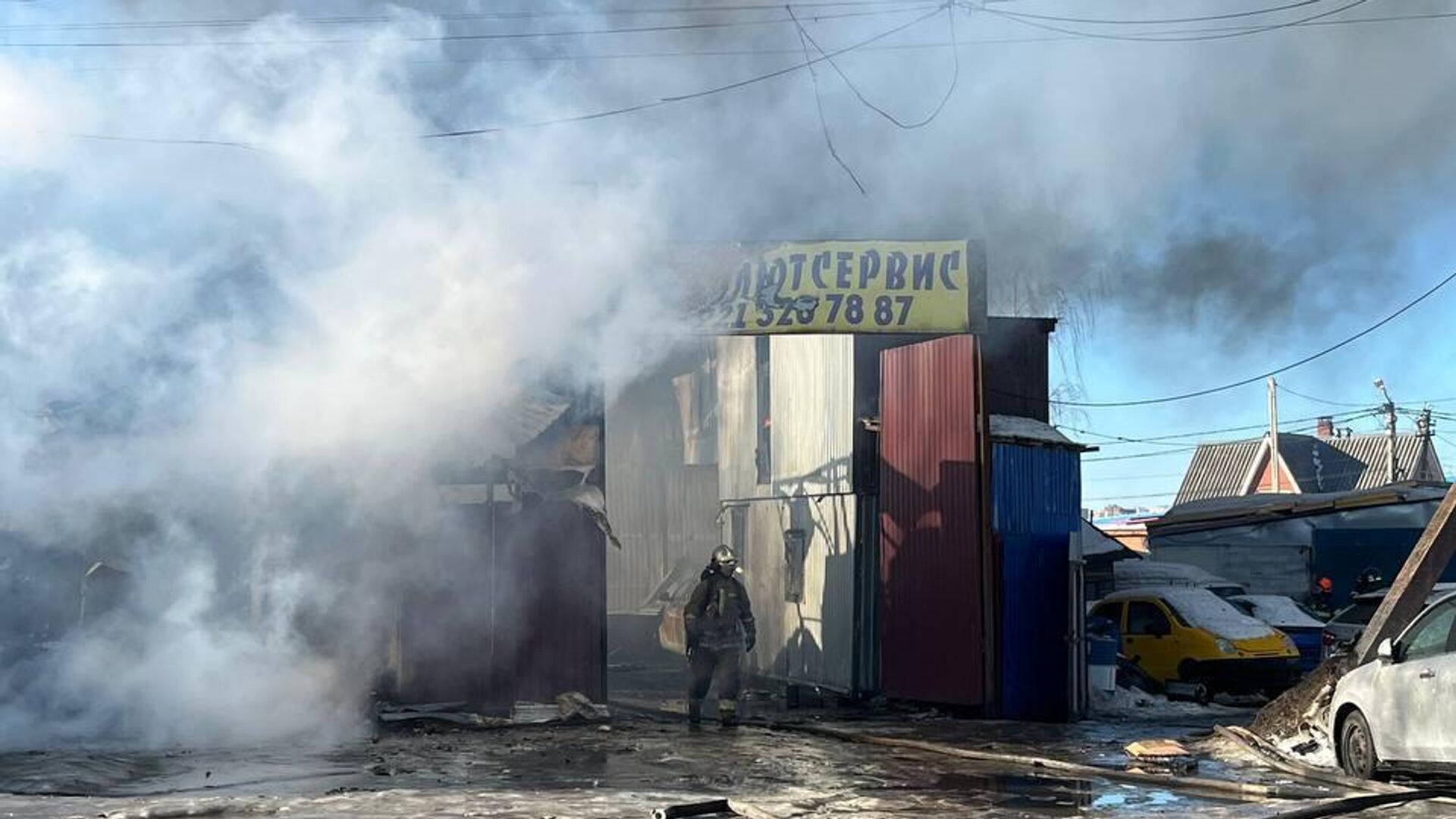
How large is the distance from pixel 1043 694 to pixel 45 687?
9119 millimetres

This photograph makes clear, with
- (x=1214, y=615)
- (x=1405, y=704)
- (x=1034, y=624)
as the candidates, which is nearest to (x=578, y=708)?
(x=1034, y=624)

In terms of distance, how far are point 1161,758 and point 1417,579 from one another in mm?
2470

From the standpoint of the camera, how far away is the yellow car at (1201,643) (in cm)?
1731

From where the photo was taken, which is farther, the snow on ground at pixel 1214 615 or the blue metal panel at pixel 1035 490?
the snow on ground at pixel 1214 615

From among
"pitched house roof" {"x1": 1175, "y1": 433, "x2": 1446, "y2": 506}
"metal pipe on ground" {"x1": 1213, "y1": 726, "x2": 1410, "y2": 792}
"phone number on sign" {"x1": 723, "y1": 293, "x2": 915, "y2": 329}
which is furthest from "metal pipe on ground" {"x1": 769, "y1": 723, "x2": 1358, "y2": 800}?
"pitched house roof" {"x1": 1175, "y1": 433, "x2": 1446, "y2": 506}

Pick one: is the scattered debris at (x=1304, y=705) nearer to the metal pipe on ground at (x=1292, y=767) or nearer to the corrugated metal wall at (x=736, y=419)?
the metal pipe on ground at (x=1292, y=767)

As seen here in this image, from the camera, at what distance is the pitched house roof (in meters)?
51.3

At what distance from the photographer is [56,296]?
1162 cm

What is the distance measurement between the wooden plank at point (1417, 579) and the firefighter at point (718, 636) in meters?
5.57

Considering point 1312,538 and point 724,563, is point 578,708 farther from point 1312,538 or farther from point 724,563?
point 1312,538

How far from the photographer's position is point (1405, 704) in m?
8.81

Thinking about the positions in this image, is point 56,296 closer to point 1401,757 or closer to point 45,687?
point 45,687

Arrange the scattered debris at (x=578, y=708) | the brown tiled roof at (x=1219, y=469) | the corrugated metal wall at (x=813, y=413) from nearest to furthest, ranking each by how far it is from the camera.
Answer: the scattered debris at (x=578, y=708) → the corrugated metal wall at (x=813, y=413) → the brown tiled roof at (x=1219, y=469)

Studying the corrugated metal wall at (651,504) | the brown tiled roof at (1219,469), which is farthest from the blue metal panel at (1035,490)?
the brown tiled roof at (1219,469)
